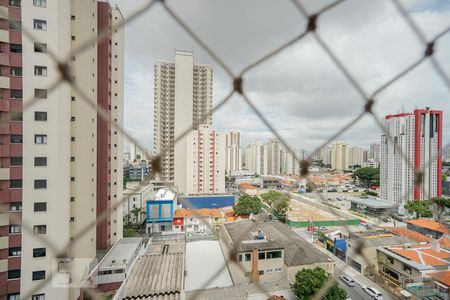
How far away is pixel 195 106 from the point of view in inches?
466

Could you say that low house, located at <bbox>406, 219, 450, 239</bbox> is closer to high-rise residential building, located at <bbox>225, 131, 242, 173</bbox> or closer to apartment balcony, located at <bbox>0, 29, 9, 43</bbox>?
apartment balcony, located at <bbox>0, 29, 9, 43</bbox>

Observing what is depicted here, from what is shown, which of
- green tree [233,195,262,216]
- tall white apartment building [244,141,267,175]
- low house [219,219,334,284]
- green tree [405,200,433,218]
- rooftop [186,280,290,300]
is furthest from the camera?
tall white apartment building [244,141,267,175]

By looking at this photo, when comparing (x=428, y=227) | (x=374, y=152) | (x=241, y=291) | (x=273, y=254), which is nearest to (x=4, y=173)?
(x=241, y=291)

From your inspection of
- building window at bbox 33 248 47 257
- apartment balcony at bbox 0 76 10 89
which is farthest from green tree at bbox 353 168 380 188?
apartment balcony at bbox 0 76 10 89

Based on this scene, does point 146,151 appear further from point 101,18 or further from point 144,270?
point 101,18

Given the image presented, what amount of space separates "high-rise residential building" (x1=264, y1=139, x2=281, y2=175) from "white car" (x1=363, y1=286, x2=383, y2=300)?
14.2 metres

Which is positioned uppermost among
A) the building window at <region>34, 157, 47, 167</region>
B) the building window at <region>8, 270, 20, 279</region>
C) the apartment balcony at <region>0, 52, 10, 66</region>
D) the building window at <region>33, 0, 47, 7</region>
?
the building window at <region>33, 0, 47, 7</region>

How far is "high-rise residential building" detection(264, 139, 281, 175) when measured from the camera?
1812cm

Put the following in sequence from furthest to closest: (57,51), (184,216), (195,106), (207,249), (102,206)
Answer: (195,106)
(184,216)
(207,249)
(102,206)
(57,51)

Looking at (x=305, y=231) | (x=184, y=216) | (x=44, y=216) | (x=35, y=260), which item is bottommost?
(x=305, y=231)

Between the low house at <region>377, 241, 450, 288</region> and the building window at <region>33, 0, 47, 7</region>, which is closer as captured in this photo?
the building window at <region>33, 0, 47, 7</region>

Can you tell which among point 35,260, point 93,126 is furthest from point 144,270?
point 93,126

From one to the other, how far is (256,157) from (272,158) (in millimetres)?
1335

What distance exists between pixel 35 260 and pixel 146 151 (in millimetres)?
3455
